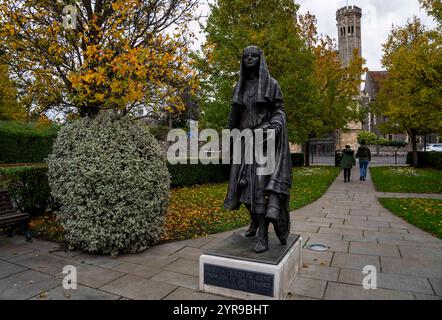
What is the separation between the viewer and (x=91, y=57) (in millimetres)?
6535

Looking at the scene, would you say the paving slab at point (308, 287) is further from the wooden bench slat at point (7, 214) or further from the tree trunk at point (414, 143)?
the tree trunk at point (414, 143)

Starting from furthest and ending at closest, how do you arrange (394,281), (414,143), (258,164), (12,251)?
(414,143) < (12,251) < (394,281) < (258,164)

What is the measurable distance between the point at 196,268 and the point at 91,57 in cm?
468

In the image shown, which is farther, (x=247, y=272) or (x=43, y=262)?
(x=43, y=262)

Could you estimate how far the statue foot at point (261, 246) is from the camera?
405 centimetres

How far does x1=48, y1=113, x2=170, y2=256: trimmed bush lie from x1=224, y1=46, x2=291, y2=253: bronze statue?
2.02 meters

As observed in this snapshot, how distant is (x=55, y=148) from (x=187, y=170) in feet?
27.3

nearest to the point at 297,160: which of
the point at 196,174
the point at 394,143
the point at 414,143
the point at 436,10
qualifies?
the point at 414,143

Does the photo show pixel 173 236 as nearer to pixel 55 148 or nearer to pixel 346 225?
pixel 55 148

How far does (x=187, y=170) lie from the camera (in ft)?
47.7

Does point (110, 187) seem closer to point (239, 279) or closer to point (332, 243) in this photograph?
point (239, 279)
